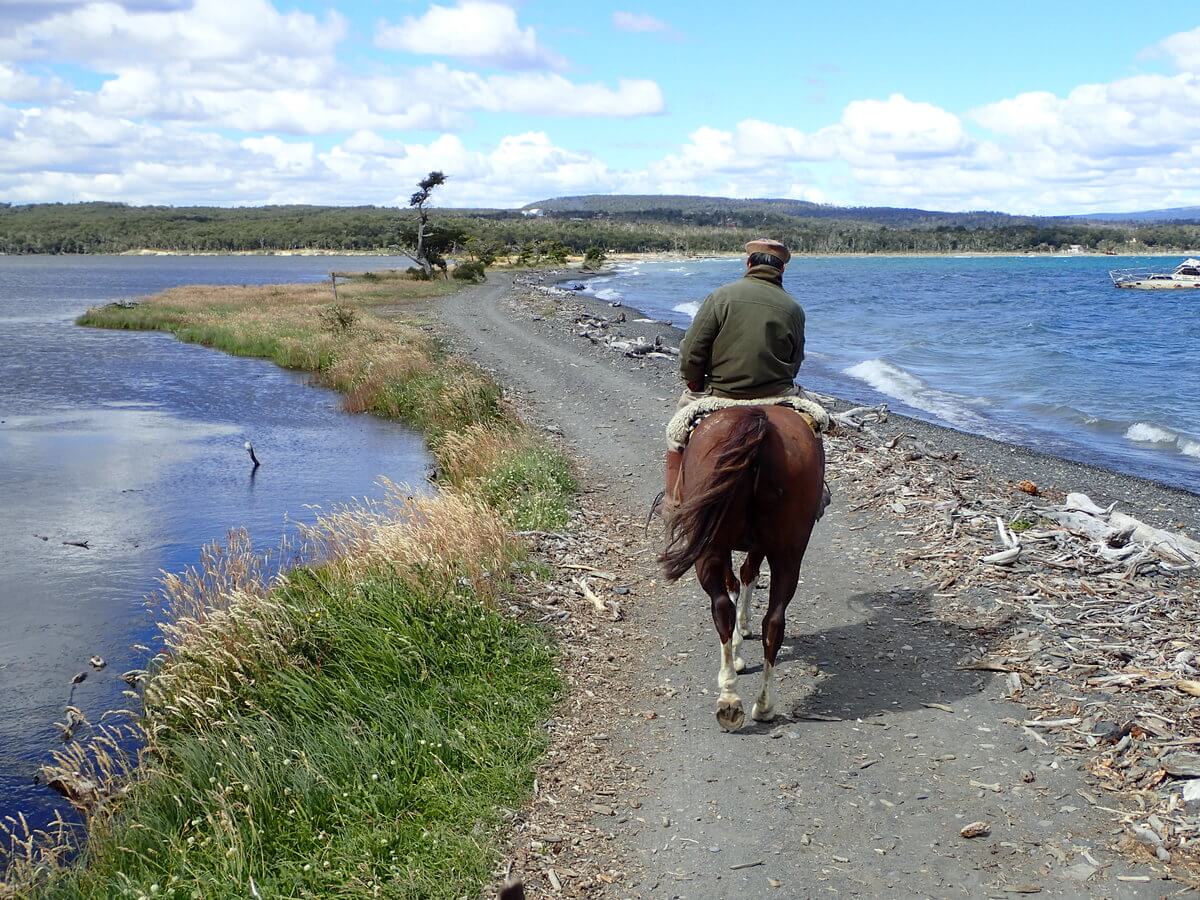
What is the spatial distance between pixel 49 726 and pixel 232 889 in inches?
191

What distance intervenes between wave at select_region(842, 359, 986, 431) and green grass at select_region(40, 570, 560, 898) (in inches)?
725

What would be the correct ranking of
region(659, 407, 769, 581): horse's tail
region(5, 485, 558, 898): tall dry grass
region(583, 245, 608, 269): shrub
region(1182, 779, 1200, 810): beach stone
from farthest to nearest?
region(583, 245, 608, 269): shrub
region(659, 407, 769, 581): horse's tail
region(5, 485, 558, 898): tall dry grass
region(1182, 779, 1200, 810): beach stone

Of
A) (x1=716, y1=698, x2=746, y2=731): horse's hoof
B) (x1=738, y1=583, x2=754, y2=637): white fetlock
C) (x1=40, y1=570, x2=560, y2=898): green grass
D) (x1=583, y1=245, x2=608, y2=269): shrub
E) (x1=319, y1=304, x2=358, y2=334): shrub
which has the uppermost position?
(x1=583, y1=245, x2=608, y2=269): shrub

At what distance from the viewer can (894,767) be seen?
5812 mm

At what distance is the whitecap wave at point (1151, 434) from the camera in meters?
21.9

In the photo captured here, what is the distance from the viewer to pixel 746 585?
7258 mm

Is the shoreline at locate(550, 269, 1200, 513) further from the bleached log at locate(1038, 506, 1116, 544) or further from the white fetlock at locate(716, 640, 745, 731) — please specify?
the white fetlock at locate(716, 640, 745, 731)

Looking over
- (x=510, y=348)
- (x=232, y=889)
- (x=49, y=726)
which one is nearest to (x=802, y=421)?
(x=232, y=889)

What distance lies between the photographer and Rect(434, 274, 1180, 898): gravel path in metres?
4.83

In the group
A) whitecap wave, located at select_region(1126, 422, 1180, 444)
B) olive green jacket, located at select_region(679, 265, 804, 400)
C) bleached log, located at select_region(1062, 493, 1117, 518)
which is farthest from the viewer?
whitecap wave, located at select_region(1126, 422, 1180, 444)

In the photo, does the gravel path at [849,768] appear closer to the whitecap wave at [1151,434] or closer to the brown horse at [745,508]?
the brown horse at [745,508]

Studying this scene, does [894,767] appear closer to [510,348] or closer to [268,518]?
[268,518]

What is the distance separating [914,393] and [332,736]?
24949 millimetres

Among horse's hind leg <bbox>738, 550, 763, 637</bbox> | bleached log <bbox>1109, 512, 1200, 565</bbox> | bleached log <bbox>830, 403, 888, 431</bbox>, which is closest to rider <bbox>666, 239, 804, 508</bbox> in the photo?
horse's hind leg <bbox>738, 550, 763, 637</bbox>
